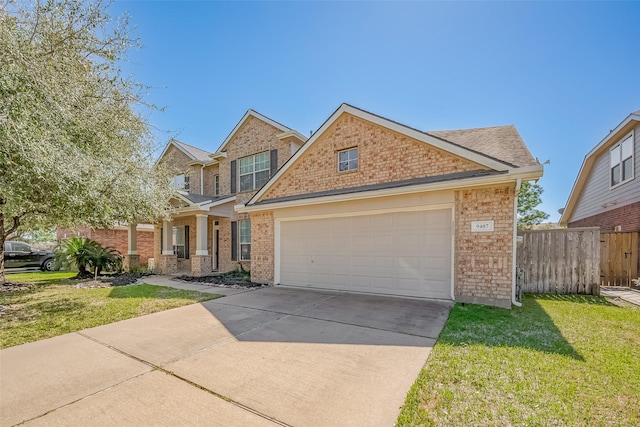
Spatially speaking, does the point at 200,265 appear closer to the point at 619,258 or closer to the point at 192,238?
the point at 192,238

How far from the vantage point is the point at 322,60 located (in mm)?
10422

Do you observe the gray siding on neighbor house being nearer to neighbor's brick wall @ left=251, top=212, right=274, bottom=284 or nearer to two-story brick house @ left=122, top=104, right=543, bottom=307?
two-story brick house @ left=122, top=104, right=543, bottom=307

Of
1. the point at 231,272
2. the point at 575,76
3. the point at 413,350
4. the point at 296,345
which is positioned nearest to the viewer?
the point at 413,350

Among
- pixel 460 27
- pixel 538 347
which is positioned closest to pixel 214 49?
pixel 460 27

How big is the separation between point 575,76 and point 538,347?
401 inches

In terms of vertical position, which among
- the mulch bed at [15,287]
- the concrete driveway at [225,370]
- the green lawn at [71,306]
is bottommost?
the mulch bed at [15,287]

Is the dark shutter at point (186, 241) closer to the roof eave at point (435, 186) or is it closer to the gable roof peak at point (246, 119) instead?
the gable roof peak at point (246, 119)

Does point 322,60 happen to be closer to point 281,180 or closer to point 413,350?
point 281,180

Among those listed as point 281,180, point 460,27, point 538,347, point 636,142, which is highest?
point 460,27

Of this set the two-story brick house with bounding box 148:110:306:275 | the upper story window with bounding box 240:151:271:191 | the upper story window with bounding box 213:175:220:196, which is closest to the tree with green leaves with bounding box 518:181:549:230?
the two-story brick house with bounding box 148:110:306:275

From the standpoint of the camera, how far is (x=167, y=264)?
13.9 metres

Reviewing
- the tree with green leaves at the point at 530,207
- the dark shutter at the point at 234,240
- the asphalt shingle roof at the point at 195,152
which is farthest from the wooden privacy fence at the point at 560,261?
the tree with green leaves at the point at 530,207

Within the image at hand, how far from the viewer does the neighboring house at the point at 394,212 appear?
21.9 ft

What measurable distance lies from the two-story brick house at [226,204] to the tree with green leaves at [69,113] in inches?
186
